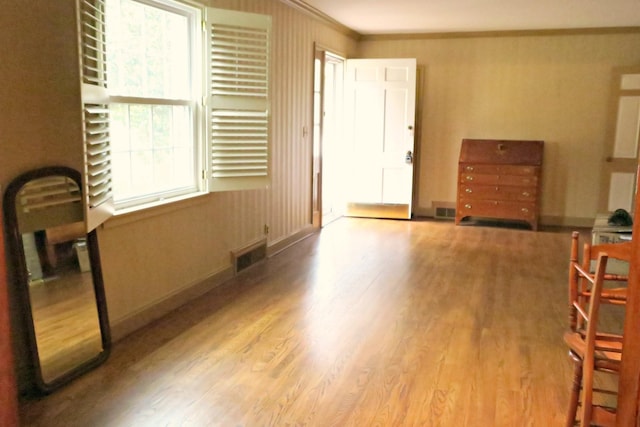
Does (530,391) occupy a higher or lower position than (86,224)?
lower

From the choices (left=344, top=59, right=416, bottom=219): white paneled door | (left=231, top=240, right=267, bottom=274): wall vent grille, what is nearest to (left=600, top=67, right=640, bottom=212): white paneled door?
(left=344, top=59, right=416, bottom=219): white paneled door

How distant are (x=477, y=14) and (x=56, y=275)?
5.23 m

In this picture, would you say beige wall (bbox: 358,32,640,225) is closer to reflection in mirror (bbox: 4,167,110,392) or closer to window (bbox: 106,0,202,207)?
window (bbox: 106,0,202,207)

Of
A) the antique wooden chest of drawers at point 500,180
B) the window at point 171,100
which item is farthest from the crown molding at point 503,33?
the window at point 171,100

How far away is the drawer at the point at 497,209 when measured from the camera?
7105 mm

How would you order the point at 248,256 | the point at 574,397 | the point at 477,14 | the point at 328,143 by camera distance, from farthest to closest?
the point at 328,143 < the point at 477,14 < the point at 248,256 < the point at 574,397

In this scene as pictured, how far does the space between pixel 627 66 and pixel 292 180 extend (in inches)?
175

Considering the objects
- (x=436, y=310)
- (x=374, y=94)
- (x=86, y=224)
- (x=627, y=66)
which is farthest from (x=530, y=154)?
(x=86, y=224)

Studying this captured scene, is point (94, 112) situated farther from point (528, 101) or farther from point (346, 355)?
point (528, 101)

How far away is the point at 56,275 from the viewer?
2881mm

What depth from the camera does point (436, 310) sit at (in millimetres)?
4062

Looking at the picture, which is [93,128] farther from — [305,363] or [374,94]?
[374,94]

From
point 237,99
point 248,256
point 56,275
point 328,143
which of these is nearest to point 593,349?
point 56,275

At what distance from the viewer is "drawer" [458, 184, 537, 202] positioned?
7.09 metres
